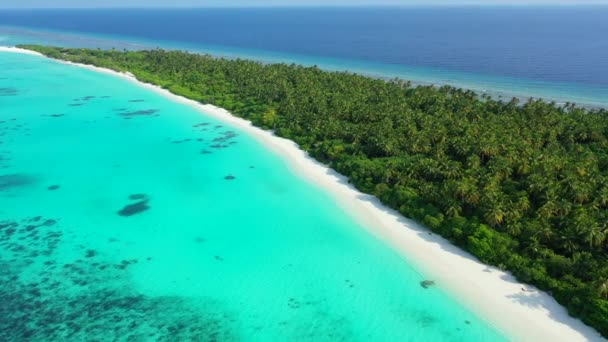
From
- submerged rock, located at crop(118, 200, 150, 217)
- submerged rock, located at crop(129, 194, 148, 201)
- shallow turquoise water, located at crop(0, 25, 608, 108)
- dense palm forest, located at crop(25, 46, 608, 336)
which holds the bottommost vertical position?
submerged rock, located at crop(118, 200, 150, 217)

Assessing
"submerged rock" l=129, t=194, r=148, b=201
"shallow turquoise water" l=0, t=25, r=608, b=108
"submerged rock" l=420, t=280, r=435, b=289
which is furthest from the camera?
"shallow turquoise water" l=0, t=25, r=608, b=108

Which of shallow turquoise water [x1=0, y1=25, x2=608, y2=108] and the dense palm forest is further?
shallow turquoise water [x1=0, y1=25, x2=608, y2=108]

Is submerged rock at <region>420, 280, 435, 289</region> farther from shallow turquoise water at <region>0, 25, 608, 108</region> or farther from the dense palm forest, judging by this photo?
shallow turquoise water at <region>0, 25, 608, 108</region>

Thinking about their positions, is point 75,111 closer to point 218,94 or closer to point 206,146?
point 218,94

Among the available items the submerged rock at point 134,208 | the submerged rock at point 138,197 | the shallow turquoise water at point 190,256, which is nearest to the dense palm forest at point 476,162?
the shallow turquoise water at point 190,256

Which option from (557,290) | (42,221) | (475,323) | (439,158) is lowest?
(42,221)

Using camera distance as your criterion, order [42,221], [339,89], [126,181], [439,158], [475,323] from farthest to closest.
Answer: [339,89] < [126,181] < [439,158] < [42,221] < [475,323]

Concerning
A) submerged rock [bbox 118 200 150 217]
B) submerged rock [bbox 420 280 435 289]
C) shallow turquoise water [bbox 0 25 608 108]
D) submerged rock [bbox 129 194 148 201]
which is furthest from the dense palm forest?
submerged rock [bbox 118 200 150 217]

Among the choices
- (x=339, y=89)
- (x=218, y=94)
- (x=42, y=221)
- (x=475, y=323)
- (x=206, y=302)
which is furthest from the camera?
(x=218, y=94)

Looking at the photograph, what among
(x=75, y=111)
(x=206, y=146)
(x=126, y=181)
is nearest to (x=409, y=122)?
(x=206, y=146)
